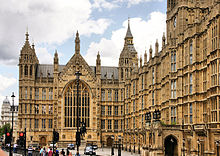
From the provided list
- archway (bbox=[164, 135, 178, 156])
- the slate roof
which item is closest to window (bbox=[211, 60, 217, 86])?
archway (bbox=[164, 135, 178, 156])

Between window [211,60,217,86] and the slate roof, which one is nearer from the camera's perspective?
window [211,60,217,86]

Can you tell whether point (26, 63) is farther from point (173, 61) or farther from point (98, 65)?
point (173, 61)

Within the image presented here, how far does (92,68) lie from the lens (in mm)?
94938

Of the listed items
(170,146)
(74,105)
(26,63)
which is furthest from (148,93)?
(26,63)

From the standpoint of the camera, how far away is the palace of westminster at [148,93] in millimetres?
38938

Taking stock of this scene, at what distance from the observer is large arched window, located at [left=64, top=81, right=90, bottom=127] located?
84.9 metres

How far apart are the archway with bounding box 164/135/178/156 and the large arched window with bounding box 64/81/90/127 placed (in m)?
39.6

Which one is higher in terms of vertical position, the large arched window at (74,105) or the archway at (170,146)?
the large arched window at (74,105)

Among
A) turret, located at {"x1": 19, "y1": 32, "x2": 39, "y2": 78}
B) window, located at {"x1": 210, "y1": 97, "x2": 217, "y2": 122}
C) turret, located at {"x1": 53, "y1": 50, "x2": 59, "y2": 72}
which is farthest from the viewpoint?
turret, located at {"x1": 53, "y1": 50, "x2": 59, "y2": 72}

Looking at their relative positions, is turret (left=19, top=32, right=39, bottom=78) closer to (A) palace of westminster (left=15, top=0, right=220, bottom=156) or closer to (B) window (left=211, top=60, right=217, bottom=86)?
(A) palace of westminster (left=15, top=0, right=220, bottom=156)

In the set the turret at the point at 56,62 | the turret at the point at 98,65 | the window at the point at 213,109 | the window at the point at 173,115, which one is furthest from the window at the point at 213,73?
the turret at the point at 56,62

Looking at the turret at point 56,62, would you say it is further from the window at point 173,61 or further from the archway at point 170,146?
the archway at point 170,146

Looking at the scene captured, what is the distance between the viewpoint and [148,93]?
6506 centimetres

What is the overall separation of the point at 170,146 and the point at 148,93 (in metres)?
18.6
